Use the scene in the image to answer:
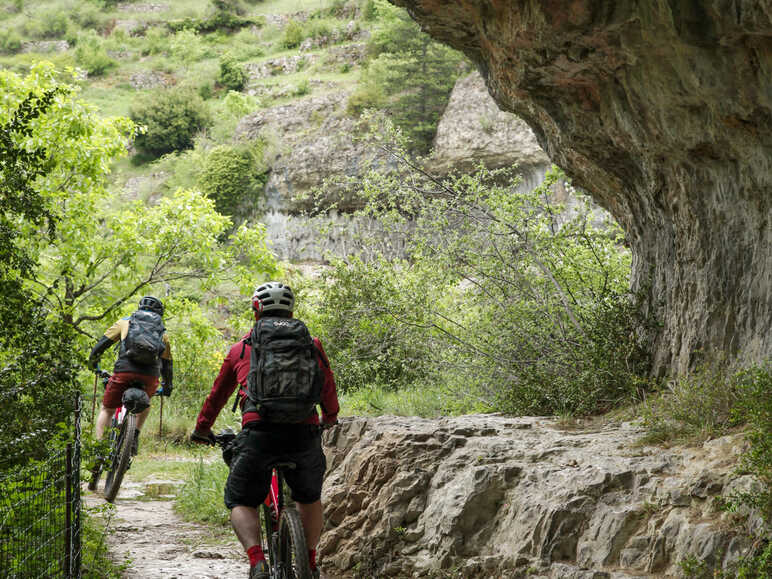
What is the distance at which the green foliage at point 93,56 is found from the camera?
6669cm

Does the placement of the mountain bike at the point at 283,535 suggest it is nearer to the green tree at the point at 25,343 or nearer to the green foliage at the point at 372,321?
the green tree at the point at 25,343

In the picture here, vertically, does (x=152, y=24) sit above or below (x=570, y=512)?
above

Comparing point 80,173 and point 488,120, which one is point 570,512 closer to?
point 80,173

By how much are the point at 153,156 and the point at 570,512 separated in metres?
53.0

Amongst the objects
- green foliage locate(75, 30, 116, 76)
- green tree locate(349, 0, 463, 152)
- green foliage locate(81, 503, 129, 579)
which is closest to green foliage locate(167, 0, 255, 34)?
green foliage locate(75, 30, 116, 76)

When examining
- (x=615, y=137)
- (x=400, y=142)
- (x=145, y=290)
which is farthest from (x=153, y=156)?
(x=615, y=137)

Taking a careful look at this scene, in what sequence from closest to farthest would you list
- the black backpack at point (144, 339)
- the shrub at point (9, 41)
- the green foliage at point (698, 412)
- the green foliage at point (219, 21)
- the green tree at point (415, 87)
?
the green foliage at point (698, 412)
the black backpack at point (144, 339)
the green tree at point (415, 87)
the green foliage at point (219, 21)
the shrub at point (9, 41)

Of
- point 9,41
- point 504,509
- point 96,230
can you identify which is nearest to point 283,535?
point 504,509

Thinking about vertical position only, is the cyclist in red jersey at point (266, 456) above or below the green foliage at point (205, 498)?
above

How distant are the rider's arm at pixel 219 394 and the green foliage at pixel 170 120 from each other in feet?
166

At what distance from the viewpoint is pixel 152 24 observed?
3034 inches

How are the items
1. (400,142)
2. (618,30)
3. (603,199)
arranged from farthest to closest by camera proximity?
(400,142)
(603,199)
(618,30)

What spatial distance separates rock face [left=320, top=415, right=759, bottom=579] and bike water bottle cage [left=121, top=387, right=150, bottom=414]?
2.47 meters

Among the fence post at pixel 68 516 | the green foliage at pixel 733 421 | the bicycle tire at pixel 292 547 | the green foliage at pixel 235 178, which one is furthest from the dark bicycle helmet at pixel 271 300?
the green foliage at pixel 235 178
